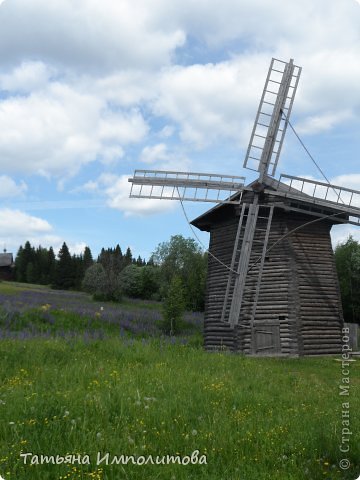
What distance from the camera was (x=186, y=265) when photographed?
4512cm

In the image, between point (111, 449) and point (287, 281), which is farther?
point (287, 281)

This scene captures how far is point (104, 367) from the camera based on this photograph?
11.2 m

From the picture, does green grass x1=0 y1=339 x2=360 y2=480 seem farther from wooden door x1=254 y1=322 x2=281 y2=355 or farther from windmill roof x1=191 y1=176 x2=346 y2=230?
windmill roof x1=191 y1=176 x2=346 y2=230

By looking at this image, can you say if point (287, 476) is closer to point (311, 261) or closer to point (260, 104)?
point (311, 261)

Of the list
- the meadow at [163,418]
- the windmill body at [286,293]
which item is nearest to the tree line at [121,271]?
the windmill body at [286,293]

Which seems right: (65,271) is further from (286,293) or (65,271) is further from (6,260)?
(286,293)

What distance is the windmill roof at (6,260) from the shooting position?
1806 inches

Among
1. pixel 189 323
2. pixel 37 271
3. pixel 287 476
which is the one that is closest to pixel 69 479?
pixel 287 476

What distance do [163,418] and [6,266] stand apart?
139 feet

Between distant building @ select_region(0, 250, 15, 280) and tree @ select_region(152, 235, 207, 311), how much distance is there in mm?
13168

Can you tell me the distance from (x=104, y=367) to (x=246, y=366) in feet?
13.9

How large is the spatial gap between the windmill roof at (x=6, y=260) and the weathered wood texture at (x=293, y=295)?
31.6 meters

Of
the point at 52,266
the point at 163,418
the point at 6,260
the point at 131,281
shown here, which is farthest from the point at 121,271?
the point at 163,418

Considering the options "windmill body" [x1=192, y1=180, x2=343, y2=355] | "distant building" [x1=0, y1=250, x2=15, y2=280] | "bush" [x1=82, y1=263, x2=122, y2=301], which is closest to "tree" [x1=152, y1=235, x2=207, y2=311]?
"bush" [x1=82, y1=263, x2=122, y2=301]
